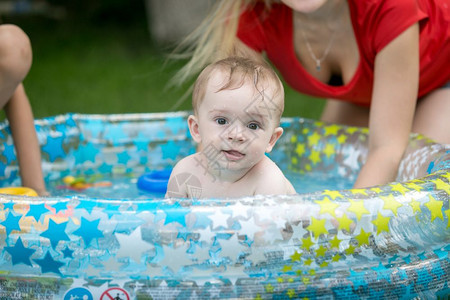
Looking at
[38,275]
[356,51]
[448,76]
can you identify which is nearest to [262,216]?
[38,275]

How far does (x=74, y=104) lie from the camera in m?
5.30

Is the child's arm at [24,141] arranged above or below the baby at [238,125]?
above

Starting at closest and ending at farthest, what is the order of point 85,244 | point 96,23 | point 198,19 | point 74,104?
point 85,244 → point 74,104 → point 198,19 → point 96,23

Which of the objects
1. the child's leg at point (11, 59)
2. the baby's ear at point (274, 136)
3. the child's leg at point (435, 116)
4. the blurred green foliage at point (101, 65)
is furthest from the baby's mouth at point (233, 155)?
the blurred green foliage at point (101, 65)

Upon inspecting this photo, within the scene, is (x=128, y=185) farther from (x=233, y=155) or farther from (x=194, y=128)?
(x=233, y=155)

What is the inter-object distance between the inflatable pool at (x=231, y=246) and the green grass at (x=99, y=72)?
225 centimetres

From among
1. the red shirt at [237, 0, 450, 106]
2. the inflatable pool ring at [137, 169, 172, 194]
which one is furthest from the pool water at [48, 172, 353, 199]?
the red shirt at [237, 0, 450, 106]

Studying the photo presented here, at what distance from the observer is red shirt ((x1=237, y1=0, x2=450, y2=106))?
2.38 meters

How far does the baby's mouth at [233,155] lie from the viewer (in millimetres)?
1798

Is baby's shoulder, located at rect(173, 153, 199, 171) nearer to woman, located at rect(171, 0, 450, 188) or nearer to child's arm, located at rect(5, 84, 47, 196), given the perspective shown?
woman, located at rect(171, 0, 450, 188)

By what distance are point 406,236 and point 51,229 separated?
2.78ft

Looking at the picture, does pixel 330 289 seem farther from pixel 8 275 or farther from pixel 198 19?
pixel 198 19

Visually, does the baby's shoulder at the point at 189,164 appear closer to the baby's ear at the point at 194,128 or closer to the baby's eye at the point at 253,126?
the baby's ear at the point at 194,128

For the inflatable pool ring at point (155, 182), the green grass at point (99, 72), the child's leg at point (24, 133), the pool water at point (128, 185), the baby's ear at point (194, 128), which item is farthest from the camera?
the green grass at point (99, 72)
